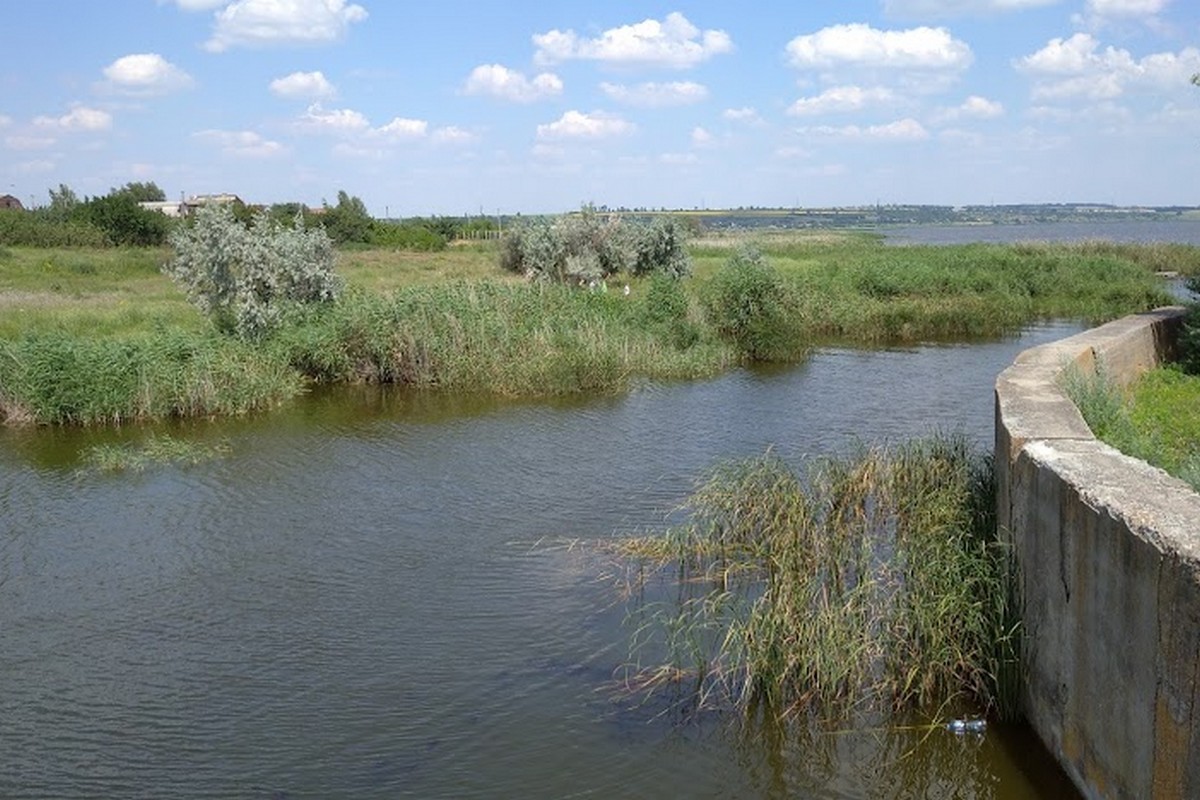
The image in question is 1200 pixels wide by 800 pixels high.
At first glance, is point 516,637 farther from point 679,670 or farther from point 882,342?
point 882,342

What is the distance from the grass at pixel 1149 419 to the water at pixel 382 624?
8.09ft

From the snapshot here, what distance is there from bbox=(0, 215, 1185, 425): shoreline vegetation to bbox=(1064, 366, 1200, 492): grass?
386 inches

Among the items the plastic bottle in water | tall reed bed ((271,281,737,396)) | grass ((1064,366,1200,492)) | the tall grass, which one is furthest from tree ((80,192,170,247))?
the plastic bottle in water

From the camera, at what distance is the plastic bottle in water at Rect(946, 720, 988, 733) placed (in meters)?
6.97

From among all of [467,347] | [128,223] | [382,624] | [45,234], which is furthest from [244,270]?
[128,223]

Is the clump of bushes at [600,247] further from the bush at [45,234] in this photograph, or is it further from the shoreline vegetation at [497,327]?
the bush at [45,234]

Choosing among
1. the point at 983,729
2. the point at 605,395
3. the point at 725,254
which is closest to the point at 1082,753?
the point at 983,729

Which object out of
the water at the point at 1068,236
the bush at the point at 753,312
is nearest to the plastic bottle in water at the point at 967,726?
the bush at the point at 753,312

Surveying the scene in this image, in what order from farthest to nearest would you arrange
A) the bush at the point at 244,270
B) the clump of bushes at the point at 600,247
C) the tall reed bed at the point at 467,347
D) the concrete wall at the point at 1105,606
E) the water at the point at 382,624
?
the clump of bushes at the point at 600,247 < the bush at the point at 244,270 < the tall reed bed at the point at 467,347 < the water at the point at 382,624 < the concrete wall at the point at 1105,606

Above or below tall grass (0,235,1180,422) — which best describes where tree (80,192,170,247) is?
above

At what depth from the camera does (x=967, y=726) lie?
6996mm

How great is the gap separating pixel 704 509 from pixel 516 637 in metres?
2.26

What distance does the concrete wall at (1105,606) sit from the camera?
4734 mm

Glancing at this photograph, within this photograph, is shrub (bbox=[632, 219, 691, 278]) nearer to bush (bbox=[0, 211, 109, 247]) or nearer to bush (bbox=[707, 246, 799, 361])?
bush (bbox=[707, 246, 799, 361])
